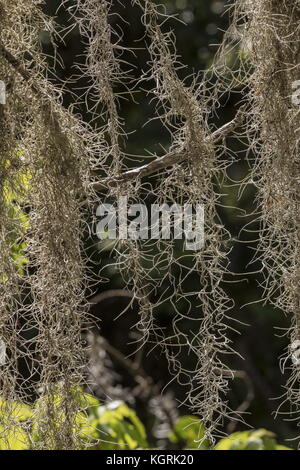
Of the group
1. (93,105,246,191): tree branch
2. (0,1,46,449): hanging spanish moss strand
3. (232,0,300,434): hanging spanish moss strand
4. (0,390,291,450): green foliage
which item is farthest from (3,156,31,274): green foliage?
(232,0,300,434): hanging spanish moss strand

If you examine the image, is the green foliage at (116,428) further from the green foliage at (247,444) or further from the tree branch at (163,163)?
the tree branch at (163,163)

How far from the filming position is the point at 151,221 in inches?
62.5

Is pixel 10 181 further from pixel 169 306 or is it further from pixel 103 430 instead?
pixel 169 306

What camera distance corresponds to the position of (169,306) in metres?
3.72

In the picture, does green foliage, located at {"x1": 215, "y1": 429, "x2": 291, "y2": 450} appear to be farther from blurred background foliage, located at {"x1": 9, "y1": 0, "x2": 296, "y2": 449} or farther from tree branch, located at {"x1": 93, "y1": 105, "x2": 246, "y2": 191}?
tree branch, located at {"x1": 93, "y1": 105, "x2": 246, "y2": 191}

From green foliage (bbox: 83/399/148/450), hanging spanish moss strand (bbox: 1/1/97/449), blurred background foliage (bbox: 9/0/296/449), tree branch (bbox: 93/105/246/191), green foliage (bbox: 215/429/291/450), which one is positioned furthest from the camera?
blurred background foliage (bbox: 9/0/296/449)

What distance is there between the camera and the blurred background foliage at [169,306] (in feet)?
10.7

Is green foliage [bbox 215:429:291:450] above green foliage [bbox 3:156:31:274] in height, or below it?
below

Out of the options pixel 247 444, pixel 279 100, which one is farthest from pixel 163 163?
pixel 247 444

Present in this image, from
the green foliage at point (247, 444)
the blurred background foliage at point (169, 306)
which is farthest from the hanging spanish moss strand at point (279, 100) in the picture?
the blurred background foliage at point (169, 306)

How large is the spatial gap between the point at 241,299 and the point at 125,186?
2.24 metres

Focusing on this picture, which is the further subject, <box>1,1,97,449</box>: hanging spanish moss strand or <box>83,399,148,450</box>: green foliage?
<box>83,399,148,450</box>: green foliage

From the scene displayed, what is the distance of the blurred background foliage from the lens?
10.7ft
